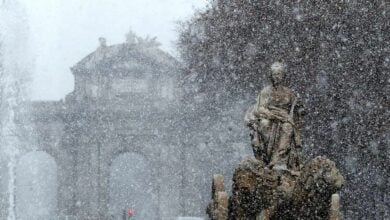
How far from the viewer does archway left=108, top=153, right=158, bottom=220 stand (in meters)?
51.8

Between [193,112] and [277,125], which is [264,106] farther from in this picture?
[193,112]

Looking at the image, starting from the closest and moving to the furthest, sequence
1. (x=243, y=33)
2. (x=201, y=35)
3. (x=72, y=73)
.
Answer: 1. (x=243, y=33)
2. (x=201, y=35)
3. (x=72, y=73)

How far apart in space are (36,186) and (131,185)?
24.8 ft

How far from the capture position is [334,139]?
17.8 m

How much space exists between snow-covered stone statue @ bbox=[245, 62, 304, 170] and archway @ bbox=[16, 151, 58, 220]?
4449 cm

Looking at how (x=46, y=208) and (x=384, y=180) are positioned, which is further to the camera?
(x=46, y=208)

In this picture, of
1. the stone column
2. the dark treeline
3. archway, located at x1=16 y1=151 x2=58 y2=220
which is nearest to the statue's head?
the stone column

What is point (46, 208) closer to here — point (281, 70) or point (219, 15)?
point (219, 15)

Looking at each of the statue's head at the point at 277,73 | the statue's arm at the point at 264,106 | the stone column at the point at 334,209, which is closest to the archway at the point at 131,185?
the statue's arm at the point at 264,106

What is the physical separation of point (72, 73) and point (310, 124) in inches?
1225

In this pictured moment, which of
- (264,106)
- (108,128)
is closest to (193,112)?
(108,128)

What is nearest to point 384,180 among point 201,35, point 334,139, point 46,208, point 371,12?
point 334,139

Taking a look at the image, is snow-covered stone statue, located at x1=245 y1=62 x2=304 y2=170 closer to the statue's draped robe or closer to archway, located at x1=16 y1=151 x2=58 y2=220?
the statue's draped robe

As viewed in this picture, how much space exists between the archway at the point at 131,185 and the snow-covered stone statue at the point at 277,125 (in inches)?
1600
